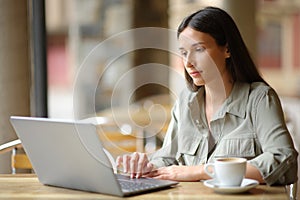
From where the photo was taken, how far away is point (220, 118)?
6.68 feet

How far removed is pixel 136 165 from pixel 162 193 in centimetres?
19

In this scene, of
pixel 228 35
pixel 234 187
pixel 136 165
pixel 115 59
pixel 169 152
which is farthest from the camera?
pixel 115 59

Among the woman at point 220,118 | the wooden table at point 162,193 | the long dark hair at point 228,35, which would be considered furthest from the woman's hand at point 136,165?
the long dark hair at point 228,35

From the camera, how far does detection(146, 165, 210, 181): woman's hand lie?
1.87 m

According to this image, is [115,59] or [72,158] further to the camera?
[115,59]

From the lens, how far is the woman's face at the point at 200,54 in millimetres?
1980

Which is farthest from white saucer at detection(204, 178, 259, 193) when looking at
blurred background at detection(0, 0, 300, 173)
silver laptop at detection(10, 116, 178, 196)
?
blurred background at detection(0, 0, 300, 173)

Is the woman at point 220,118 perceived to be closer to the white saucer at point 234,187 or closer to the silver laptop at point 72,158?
the white saucer at point 234,187

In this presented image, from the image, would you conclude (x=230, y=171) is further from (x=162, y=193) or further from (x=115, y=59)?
(x=115, y=59)

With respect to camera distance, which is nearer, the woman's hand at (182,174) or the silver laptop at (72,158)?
the silver laptop at (72,158)

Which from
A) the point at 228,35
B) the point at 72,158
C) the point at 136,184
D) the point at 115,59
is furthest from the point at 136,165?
the point at 115,59

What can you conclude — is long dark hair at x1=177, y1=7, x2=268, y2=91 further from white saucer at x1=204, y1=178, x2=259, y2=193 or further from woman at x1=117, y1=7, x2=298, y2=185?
white saucer at x1=204, y1=178, x2=259, y2=193

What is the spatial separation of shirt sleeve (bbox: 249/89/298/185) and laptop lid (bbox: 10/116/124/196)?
0.43m

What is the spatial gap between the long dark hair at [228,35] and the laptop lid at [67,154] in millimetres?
551
